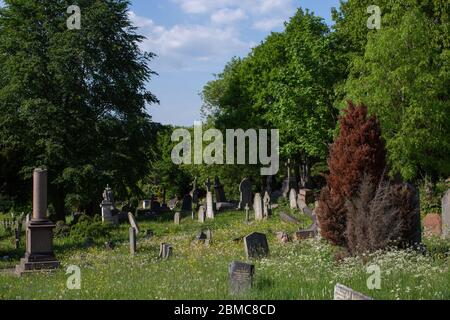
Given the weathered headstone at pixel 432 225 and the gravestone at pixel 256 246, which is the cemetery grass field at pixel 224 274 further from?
the weathered headstone at pixel 432 225

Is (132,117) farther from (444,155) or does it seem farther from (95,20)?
(444,155)

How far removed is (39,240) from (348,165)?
978cm

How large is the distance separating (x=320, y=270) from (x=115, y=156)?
2418cm

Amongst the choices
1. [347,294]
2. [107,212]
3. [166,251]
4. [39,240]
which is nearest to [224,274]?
[347,294]

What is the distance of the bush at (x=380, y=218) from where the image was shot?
1397 centimetres

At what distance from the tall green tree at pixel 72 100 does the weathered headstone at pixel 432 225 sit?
63.4 ft

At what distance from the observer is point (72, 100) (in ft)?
117

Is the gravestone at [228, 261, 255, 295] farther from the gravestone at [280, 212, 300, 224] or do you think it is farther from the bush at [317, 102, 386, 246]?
the gravestone at [280, 212, 300, 224]

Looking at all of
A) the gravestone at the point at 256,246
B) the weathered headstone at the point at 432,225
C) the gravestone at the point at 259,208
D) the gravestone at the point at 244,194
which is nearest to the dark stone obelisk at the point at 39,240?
the gravestone at the point at 256,246

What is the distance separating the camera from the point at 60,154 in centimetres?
3412

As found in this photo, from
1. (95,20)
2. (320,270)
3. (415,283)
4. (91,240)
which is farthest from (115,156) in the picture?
(415,283)

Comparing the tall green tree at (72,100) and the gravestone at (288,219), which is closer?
the gravestone at (288,219)

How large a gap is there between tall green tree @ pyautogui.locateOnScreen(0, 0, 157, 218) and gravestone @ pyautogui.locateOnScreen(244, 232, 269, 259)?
741 inches
